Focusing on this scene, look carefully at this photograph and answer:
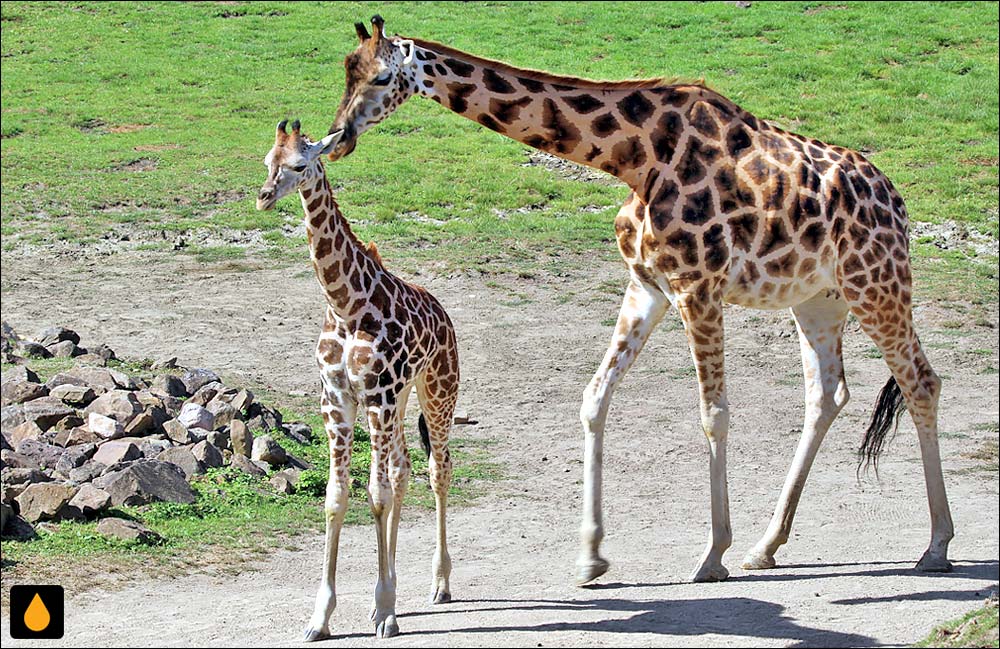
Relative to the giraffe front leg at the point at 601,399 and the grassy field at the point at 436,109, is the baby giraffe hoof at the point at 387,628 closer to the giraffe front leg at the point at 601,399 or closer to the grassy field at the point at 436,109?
the giraffe front leg at the point at 601,399

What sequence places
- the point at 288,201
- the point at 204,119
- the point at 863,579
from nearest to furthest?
the point at 863,579 < the point at 288,201 < the point at 204,119

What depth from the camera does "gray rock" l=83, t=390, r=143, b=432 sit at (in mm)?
11719

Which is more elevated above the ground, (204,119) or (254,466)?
(204,119)

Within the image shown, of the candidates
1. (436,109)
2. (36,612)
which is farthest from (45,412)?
(436,109)

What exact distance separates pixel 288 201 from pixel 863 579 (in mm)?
12761

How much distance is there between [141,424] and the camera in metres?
11.6

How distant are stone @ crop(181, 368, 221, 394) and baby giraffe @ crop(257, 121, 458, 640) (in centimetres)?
492

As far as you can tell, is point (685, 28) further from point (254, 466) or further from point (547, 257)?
point (254, 466)

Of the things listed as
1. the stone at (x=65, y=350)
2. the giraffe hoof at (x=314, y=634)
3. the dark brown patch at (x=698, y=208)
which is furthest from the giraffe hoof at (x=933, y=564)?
the stone at (x=65, y=350)

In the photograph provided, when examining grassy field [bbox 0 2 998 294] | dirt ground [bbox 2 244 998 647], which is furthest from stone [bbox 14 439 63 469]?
grassy field [bbox 0 2 998 294]

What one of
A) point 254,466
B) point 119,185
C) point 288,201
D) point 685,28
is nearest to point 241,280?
point 288,201

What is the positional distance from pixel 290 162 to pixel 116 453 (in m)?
4.03

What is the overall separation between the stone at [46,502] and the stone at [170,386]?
2.47 m

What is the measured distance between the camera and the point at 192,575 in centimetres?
954
